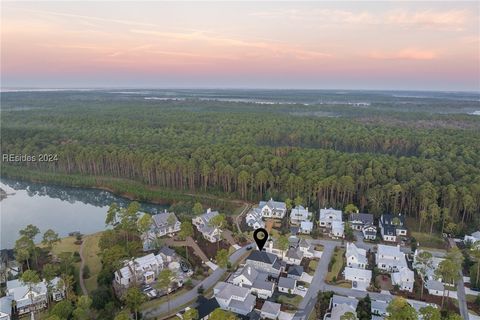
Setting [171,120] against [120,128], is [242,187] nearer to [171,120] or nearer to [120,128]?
[120,128]

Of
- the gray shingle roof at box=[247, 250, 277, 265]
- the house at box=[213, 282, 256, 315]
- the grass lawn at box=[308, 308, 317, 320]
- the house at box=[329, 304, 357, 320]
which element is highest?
the gray shingle roof at box=[247, 250, 277, 265]

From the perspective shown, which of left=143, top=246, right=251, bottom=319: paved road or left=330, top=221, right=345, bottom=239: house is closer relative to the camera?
left=143, top=246, right=251, bottom=319: paved road

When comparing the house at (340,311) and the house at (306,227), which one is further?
the house at (306,227)

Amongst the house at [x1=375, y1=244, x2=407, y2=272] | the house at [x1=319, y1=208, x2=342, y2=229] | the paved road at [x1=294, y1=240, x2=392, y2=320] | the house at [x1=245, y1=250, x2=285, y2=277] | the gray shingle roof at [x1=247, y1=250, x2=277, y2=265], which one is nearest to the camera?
the paved road at [x1=294, y1=240, x2=392, y2=320]

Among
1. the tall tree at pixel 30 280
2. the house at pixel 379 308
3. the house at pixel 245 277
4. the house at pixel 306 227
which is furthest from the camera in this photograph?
the house at pixel 306 227

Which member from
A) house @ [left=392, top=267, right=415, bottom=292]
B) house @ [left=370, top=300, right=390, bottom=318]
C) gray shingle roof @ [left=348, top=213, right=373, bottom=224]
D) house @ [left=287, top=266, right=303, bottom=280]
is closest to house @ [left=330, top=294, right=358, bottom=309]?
house @ [left=370, top=300, right=390, bottom=318]

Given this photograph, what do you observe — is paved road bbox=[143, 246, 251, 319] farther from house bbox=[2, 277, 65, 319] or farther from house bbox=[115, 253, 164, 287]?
house bbox=[2, 277, 65, 319]

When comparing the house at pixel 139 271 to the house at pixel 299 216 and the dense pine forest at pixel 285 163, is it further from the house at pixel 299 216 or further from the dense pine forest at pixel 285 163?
the dense pine forest at pixel 285 163

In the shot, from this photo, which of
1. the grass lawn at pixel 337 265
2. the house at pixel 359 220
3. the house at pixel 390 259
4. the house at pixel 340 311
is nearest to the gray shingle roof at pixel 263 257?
the grass lawn at pixel 337 265
